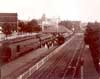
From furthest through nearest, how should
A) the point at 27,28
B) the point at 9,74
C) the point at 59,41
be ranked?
the point at 27,28
the point at 59,41
the point at 9,74

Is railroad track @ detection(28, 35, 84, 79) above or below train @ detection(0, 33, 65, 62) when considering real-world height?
below

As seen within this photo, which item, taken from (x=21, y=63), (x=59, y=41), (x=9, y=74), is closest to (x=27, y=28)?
(x=59, y=41)

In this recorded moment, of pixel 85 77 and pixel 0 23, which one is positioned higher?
pixel 0 23

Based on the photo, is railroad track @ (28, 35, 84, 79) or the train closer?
railroad track @ (28, 35, 84, 79)

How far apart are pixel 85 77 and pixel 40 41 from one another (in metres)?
14.7

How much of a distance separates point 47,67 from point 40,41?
11402mm

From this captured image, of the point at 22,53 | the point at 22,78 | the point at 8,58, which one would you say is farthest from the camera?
the point at 22,53

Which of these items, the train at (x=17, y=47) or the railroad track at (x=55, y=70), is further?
the train at (x=17, y=47)

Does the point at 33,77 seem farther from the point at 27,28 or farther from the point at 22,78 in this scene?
the point at 27,28

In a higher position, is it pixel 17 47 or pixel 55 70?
pixel 17 47

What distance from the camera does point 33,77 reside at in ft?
35.6

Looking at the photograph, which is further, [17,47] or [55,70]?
[17,47]

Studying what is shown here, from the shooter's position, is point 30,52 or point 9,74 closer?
point 9,74

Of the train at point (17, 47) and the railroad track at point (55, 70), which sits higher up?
the train at point (17, 47)
